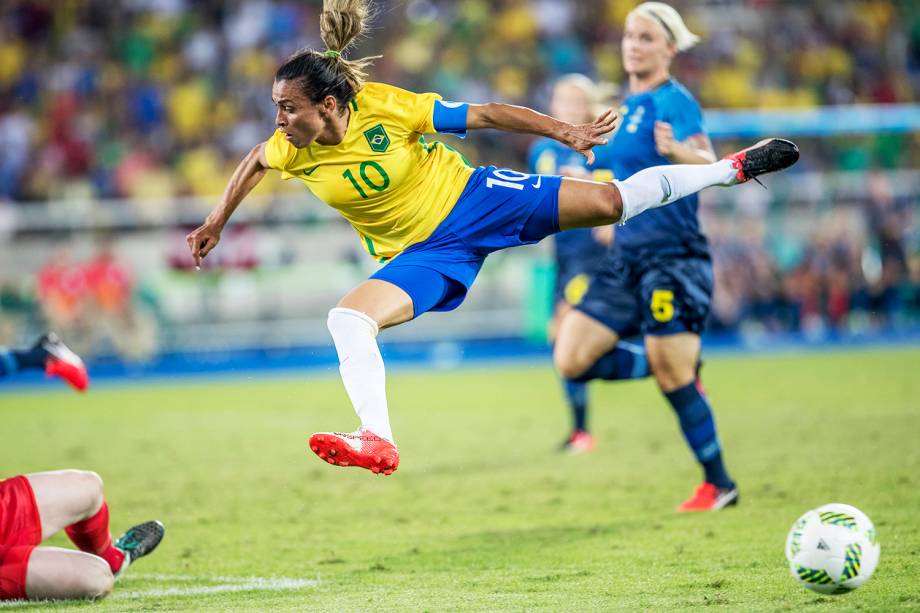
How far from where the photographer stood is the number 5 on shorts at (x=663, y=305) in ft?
22.7

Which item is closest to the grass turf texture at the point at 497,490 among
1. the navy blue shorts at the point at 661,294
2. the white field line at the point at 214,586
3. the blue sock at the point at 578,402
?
the white field line at the point at 214,586

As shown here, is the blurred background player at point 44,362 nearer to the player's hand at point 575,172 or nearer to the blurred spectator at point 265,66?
the player's hand at point 575,172

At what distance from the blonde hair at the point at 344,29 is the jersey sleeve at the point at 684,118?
196 centimetres

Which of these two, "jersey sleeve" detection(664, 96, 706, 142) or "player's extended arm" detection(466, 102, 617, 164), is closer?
"player's extended arm" detection(466, 102, 617, 164)

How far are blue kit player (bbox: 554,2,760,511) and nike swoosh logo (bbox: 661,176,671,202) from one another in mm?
942

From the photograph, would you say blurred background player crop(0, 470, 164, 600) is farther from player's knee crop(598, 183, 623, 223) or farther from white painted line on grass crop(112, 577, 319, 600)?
player's knee crop(598, 183, 623, 223)

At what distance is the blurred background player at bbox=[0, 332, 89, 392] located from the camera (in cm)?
673

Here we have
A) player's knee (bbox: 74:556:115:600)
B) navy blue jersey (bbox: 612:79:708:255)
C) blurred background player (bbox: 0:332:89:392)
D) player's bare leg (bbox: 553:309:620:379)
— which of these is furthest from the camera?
player's bare leg (bbox: 553:309:620:379)

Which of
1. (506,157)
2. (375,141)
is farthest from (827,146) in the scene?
(375,141)

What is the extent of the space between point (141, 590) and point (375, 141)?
2.30m

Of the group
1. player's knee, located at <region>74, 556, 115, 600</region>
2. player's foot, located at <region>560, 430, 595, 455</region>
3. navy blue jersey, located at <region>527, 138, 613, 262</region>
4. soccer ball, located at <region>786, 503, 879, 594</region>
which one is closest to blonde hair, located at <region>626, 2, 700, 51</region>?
navy blue jersey, located at <region>527, 138, 613, 262</region>

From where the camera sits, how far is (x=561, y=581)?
5.29 meters

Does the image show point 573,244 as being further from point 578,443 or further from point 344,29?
point 344,29

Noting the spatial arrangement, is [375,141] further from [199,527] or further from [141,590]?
[199,527]
